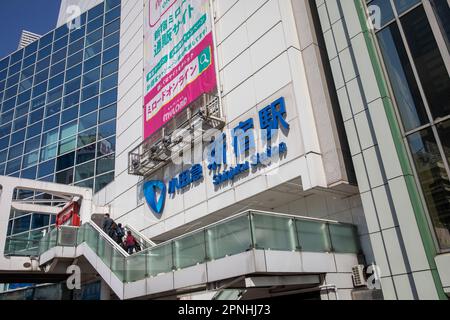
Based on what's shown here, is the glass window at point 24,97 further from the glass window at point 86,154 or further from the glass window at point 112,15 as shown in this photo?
A: the glass window at point 86,154

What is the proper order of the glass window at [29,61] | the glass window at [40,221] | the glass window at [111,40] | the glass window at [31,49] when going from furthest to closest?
the glass window at [31,49] → the glass window at [29,61] → the glass window at [111,40] → the glass window at [40,221]

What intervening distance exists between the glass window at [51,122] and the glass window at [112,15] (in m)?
8.47

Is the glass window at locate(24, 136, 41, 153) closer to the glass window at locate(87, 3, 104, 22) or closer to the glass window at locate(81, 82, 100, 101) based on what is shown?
the glass window at locate(81, 82, 100, 101)

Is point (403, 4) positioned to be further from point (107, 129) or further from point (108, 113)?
point (108, 113)

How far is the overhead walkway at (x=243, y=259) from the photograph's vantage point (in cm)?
1011

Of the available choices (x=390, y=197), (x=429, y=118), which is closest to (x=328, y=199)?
(x=390, y=197)

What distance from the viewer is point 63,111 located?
30672mm

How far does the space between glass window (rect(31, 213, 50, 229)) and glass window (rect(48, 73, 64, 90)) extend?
11.1 metres

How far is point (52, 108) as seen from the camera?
3183 cm

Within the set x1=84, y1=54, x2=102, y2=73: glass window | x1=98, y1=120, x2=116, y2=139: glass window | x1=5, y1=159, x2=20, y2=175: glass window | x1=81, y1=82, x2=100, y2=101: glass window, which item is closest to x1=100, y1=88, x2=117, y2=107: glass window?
x1=81, y1=82, x2=100, y2=101: glass window

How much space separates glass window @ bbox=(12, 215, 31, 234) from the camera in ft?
92.0

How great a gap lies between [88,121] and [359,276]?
21889 mm

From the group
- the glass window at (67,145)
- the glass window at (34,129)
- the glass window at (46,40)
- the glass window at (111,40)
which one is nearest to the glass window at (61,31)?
the glass window at (46,40)

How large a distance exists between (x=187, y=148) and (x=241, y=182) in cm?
422
